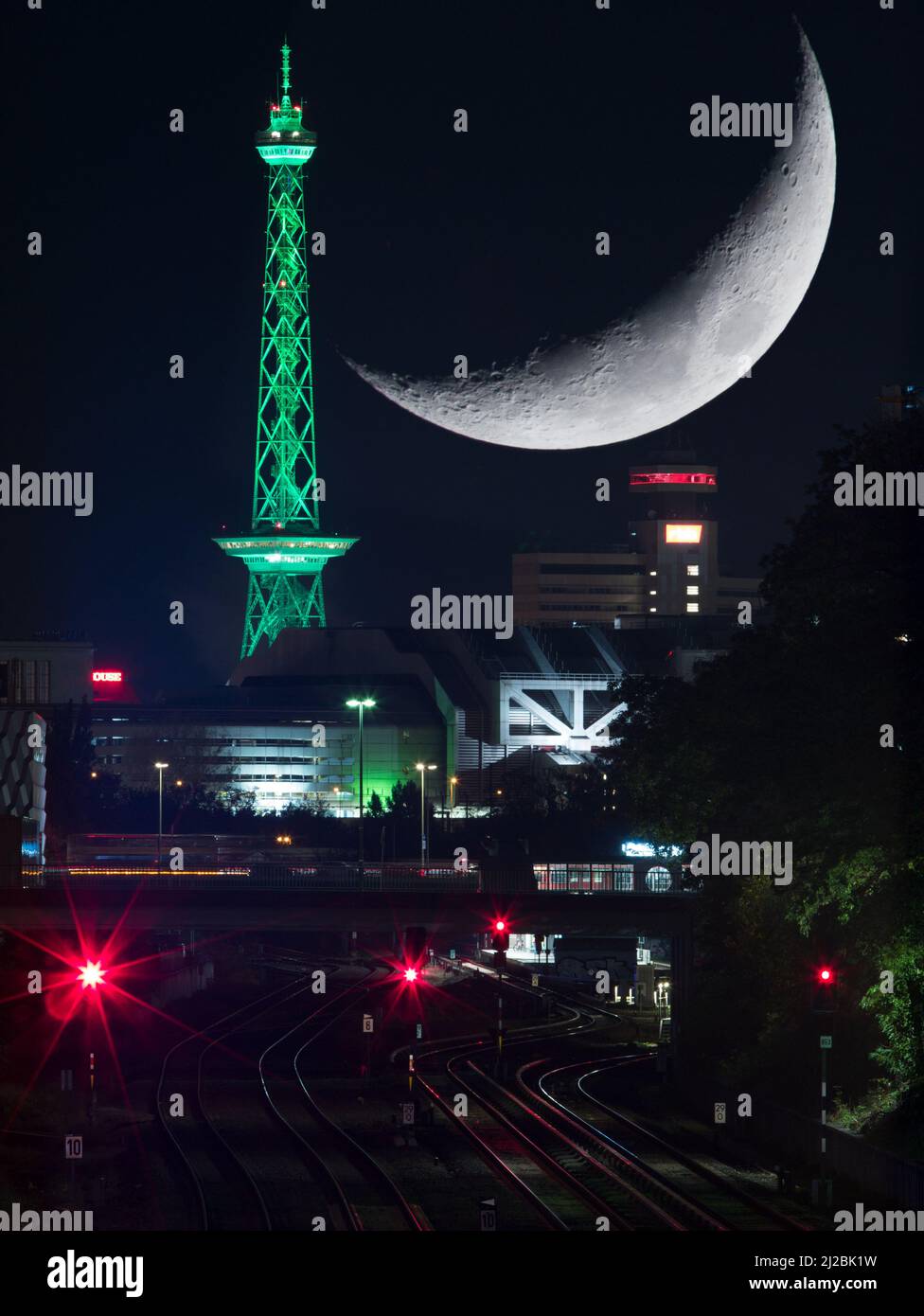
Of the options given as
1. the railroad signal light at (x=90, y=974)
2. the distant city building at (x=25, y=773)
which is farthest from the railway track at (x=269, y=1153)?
the distant city building at (x=25, y=773)

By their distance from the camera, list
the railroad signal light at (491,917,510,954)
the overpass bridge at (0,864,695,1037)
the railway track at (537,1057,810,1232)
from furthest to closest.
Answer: the overpass bridge at (0,864,695,1037), the railroad signal light at (491,917,510,954), the railway track at (537,1057,810,1232)

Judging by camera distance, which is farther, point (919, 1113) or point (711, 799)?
point (711, 799)

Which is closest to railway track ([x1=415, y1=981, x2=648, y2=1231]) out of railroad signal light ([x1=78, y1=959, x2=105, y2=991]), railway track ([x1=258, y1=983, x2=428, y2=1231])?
railway track ([x1=258, y1=983, x2=428, y2=1231])

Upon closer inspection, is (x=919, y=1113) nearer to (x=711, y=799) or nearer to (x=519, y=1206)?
(x=519, y=1206)

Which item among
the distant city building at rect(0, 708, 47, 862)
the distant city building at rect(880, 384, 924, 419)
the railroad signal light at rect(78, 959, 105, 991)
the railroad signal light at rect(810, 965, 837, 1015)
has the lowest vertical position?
the railroad signal light at rect(78, 959, 105, 991)

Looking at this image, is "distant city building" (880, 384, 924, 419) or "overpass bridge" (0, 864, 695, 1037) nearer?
"overpass bridge" (0, 864, 695, 1037)

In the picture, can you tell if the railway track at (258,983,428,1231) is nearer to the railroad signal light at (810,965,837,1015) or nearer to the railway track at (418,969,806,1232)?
the railway track at (418,969,806,1232)

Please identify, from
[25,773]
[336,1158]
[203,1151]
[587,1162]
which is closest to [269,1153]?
[203,1151]

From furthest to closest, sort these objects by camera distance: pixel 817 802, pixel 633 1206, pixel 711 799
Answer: pixel 711 799 → pixel 817 802 → pixel 633 1206

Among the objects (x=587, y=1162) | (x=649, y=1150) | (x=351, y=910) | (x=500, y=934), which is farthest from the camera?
(x=351, y=910)

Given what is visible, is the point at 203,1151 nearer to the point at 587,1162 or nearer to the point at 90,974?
the point at 587,1162
